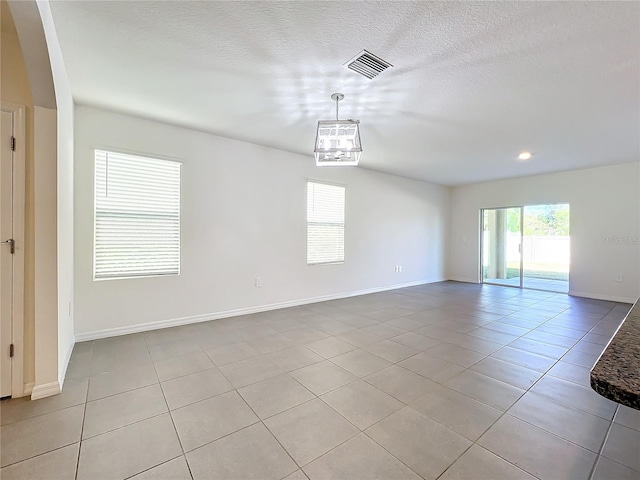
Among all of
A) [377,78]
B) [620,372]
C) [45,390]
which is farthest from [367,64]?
Result: [45,390]

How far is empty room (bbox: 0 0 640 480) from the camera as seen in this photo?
5.45 feet

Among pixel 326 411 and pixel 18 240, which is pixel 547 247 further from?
pixel 18 240

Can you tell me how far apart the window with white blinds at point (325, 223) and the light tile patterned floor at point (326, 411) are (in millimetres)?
1927

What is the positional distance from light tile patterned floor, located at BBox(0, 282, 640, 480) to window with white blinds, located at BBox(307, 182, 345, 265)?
1.93 metres

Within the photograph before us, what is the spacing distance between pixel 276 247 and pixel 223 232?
888mm

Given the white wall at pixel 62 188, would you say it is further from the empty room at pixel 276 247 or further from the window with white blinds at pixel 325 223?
the window with white blinds at pixel 325 223

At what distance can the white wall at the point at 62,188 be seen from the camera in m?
2.04

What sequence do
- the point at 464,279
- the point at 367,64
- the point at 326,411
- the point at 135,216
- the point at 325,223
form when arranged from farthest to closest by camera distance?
the point at 464,279 < the point at 325,223 < the point at 135,216 < the point at 367,64 < the point at 326,411

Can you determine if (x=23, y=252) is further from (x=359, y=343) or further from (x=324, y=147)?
(x=359, y=343)

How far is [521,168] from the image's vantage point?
18.8ft

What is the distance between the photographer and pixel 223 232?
4.11m

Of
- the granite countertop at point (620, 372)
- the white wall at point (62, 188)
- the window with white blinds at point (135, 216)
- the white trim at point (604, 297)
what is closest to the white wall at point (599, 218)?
the white trim at point (604, 297)

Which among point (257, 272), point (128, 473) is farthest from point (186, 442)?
point (257, 272)

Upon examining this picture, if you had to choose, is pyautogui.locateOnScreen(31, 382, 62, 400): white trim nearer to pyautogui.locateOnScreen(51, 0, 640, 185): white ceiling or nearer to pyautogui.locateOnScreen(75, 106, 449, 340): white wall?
pyautogui.locateOnScreen(75, 106, 449, 340): white wall
